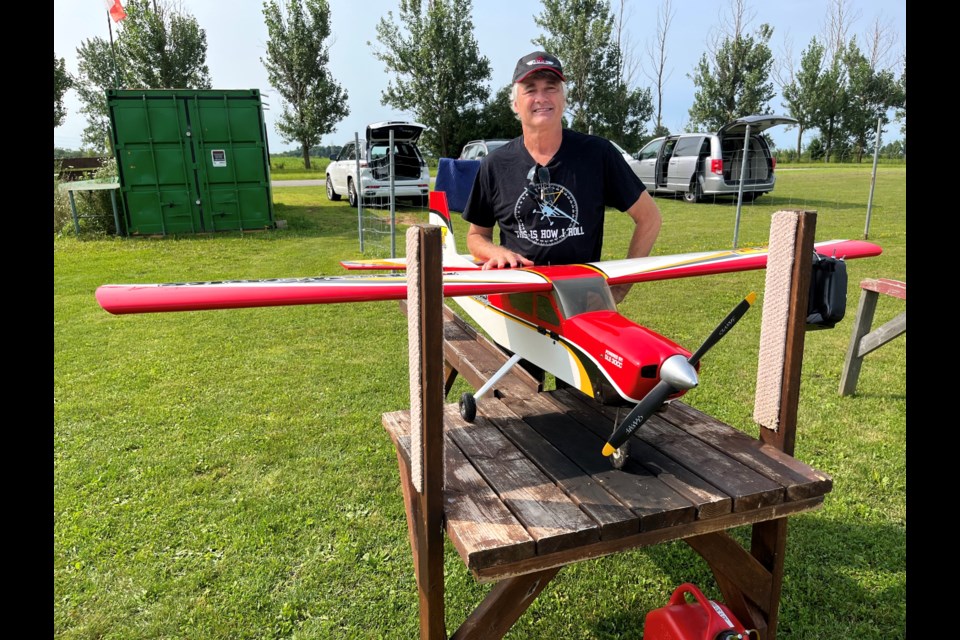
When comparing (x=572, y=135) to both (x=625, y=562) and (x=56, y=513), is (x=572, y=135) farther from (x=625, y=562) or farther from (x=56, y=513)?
(x=56, y=513)

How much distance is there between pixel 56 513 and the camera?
3.61 m

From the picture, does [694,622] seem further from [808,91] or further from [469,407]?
[808,91]

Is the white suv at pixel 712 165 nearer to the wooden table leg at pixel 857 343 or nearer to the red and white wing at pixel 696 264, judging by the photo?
the wooden table leg at pixel 857 343

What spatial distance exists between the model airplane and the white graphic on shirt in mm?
229

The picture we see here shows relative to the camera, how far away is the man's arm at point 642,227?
3309mm

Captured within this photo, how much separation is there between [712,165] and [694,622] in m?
17.4

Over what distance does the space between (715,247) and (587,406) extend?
1023cm

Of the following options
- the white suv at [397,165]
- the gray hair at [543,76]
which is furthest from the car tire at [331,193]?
the gray hair at [543,76]

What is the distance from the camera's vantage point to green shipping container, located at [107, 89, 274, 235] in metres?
13.1

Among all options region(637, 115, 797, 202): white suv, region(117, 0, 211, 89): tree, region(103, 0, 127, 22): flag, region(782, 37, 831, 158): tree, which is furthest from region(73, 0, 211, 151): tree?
region(782, 37, 831, 158): tree

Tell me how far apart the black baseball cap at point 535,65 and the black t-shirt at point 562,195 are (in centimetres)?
33

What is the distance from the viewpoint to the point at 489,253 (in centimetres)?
311

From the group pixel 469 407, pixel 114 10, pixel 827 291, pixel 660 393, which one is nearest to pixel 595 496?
pixel 660 393

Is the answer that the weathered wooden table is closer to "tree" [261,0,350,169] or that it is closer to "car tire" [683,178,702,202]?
"car tire" [683,178,702,202]
